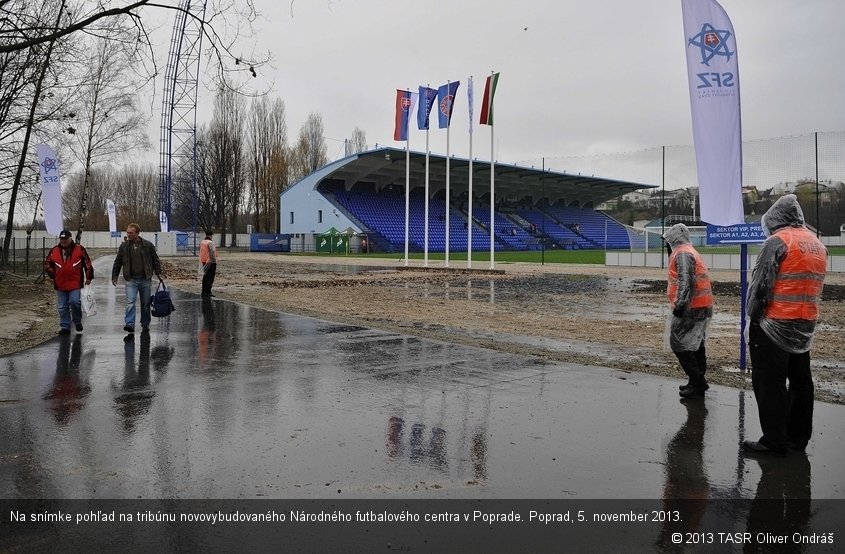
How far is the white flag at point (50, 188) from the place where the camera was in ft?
65.1

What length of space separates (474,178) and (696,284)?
58.7m

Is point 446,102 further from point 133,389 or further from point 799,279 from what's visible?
point 799,279

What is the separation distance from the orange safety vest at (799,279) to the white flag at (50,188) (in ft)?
66.8

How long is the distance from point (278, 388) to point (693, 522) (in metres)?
4.34

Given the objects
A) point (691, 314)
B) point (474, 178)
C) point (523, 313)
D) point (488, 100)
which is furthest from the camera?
point (474, 178)

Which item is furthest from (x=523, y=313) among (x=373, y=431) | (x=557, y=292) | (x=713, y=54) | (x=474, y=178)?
(x=474, y=178)

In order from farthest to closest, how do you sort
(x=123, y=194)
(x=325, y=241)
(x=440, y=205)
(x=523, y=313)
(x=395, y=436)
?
1. (x=123, y=194)
2. (x=440, y=205)
3. (x=325, y=241)
4. (x=523, y=313)
5. (x=395, y=436)

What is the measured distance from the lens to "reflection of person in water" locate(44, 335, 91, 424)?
5812 mm

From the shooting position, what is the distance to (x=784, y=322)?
189 inches

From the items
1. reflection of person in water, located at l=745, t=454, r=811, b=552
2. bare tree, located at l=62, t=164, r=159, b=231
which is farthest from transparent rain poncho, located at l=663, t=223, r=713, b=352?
bare tree, located at l=62, t=164, r=159, b=231

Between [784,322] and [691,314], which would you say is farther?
[691,314]

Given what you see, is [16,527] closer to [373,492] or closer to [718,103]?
[373,492]

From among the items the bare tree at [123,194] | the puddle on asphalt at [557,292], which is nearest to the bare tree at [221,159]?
the bare tree at [123,194]

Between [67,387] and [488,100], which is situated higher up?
[488,100]
